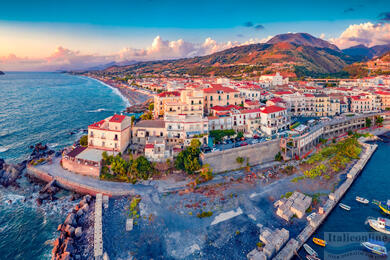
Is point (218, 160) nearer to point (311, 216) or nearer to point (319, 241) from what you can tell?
point (311, 216)

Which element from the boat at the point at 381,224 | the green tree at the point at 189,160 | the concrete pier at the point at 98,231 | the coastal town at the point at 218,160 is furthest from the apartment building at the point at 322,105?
the concrete pier at the point at 98,231

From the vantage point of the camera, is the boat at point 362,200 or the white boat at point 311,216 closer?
the white boat at point 311,216

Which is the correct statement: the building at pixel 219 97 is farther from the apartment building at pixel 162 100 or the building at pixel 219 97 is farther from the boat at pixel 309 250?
the boat at pixel 309 250

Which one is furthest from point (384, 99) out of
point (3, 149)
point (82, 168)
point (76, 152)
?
point (3, 149)

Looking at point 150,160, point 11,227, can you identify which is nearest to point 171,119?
point 150,160

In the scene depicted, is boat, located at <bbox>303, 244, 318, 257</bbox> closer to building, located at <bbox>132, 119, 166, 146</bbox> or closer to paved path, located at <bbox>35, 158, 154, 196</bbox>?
paved path, located at <bbox>35, 158, 154, 196</bbox>

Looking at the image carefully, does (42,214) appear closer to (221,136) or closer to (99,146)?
(99,146)
